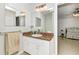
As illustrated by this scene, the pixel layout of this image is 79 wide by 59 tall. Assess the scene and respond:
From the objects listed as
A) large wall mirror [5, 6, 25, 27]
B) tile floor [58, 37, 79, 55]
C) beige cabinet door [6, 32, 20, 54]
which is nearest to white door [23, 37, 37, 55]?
beige cabinet door [6, 32, 20, 54]

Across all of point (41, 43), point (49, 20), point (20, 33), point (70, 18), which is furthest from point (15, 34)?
point (70, 18)

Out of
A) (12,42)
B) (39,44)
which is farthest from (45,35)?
(12,42)

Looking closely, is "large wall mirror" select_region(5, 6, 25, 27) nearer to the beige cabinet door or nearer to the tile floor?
the beige cabinet door

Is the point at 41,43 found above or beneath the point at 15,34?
beneath

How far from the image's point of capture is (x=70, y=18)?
1.76m

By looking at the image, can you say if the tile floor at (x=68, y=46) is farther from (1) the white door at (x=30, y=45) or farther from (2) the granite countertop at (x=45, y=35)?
(1) the white door at (x=30, y=45)

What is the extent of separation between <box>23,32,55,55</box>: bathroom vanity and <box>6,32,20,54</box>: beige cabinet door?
10cm

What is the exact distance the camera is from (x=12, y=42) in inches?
71.5

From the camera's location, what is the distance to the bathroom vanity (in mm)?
1805

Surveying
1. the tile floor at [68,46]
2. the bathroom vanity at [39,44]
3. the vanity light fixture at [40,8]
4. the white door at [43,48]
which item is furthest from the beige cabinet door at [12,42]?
the tile floor at [68,46]

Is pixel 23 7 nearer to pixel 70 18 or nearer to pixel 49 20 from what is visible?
pixel 49 20

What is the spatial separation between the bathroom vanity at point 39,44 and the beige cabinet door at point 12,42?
0.10m

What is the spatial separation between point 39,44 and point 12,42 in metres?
0.34

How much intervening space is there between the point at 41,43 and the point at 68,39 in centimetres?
34
